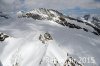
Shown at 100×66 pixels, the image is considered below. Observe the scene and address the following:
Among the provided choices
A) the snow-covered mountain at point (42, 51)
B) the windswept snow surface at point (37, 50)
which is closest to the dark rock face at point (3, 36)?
the snow-covered mountain at point (42, 51)

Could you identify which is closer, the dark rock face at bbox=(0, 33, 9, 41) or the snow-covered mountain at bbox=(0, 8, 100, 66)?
the snow-covered mountain at bbox=(0, 8, 100, 66)

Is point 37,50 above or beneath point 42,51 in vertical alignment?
beneath

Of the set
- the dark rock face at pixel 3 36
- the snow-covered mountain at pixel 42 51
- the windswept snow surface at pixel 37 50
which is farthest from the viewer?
the dark rock face at pixel 3 36

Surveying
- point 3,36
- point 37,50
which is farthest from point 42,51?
point 3,36

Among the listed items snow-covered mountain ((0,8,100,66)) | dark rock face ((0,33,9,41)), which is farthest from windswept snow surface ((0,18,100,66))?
dark rock face ((0,33,9,41))

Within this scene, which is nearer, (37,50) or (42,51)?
(42,51)

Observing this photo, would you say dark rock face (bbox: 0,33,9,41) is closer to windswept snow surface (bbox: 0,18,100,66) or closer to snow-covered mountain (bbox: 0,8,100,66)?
snow-covered mountain (bbox: 0,8,100,66)

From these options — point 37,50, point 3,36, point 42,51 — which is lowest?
point 37,50

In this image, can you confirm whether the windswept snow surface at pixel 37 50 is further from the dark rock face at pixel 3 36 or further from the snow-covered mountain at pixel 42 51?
the dark rock face at pixel 3 36

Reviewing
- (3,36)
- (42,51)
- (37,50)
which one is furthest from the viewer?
(3,36)

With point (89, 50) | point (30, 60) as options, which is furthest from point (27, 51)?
point (89, 50)

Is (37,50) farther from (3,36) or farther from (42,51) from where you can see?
(3,36)
